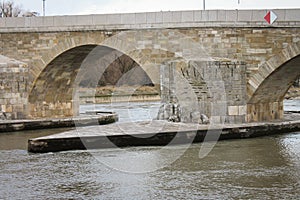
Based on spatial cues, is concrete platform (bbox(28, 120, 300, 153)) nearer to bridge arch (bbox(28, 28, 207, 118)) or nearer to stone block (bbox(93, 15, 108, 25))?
bridge arch (bbox(28, 28, 207, 118))

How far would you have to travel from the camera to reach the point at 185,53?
40.3 ft

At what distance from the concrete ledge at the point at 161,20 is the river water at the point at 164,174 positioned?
2641 mm

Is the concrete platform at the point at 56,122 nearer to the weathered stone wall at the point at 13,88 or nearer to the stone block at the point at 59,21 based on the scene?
the weathered stone wall at the point at 13,88

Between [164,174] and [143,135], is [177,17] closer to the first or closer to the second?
[143,135]

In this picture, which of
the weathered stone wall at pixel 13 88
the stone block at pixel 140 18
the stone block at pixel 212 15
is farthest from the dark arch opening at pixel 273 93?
the weathered stone wall at pixel 13 88

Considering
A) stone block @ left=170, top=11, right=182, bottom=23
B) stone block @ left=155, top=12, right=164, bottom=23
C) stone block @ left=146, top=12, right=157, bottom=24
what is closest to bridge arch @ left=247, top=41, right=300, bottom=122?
stone block @ left=170, top=11, right=182, bottom=23

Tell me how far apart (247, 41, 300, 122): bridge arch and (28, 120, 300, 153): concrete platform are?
0.85m

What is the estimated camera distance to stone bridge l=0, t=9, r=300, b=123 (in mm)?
11566

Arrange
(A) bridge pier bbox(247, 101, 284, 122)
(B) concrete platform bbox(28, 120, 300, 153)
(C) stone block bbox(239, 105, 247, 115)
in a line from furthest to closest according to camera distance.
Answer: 1. (A) bridge pier bbox(247, 101, 284, 122)
2. (C) stone block bbox(239, 105, 247, 115)
3. (B) concrete platform bbox(28, 120, 300, 153)

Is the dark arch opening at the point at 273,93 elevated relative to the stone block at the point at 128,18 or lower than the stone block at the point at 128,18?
lower

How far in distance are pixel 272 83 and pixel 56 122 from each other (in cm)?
499

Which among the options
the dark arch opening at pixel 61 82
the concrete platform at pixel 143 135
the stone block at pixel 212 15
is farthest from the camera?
the dark arch opening at pixel 61 82

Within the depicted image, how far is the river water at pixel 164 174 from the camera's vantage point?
7.03 meters

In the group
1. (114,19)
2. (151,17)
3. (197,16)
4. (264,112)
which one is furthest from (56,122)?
(264,112)
